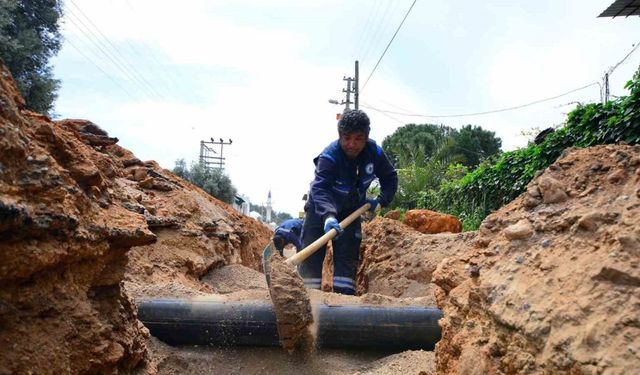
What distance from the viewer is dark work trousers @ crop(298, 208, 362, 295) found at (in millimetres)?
5113

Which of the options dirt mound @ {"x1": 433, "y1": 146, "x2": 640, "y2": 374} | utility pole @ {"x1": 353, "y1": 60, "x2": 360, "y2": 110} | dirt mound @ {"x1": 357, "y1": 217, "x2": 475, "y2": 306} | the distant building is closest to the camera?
dirt mound @ {"x1": 433, "y1": 146, "x2": 640, "y2": 374}

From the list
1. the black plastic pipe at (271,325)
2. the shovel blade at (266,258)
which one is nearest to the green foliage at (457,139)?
the shovel blade at (266,258)

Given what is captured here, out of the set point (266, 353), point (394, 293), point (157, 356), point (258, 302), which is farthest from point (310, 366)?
point (394, 293)

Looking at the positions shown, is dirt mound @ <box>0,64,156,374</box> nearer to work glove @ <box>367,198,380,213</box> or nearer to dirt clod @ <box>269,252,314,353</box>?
dirt clod @ <box>269,252,314,353</box>

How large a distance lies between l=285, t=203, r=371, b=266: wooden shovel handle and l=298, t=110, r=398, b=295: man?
10 centimetres

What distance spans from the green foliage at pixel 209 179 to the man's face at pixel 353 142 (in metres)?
24.4

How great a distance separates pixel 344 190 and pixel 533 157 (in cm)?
429

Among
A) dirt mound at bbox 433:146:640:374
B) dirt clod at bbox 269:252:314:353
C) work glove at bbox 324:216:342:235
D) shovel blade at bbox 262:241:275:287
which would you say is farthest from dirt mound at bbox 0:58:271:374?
work glove at bbox 324:216:342:235

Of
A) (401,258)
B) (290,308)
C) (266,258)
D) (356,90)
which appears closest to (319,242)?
(266,258)

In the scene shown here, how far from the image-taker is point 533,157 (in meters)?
7.84

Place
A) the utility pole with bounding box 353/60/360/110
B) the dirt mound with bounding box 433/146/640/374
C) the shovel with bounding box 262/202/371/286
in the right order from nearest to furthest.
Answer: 1. the dirt mound with bounding box 433/146/640/374
2. the shovel with bounding box 262/202/371/286
3. the utility pole with bounding box 353/60/360/110

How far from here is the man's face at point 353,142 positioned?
4703 mm

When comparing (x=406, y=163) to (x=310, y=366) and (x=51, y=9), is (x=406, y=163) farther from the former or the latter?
(x=310, y=366)

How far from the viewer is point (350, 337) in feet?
11.0
